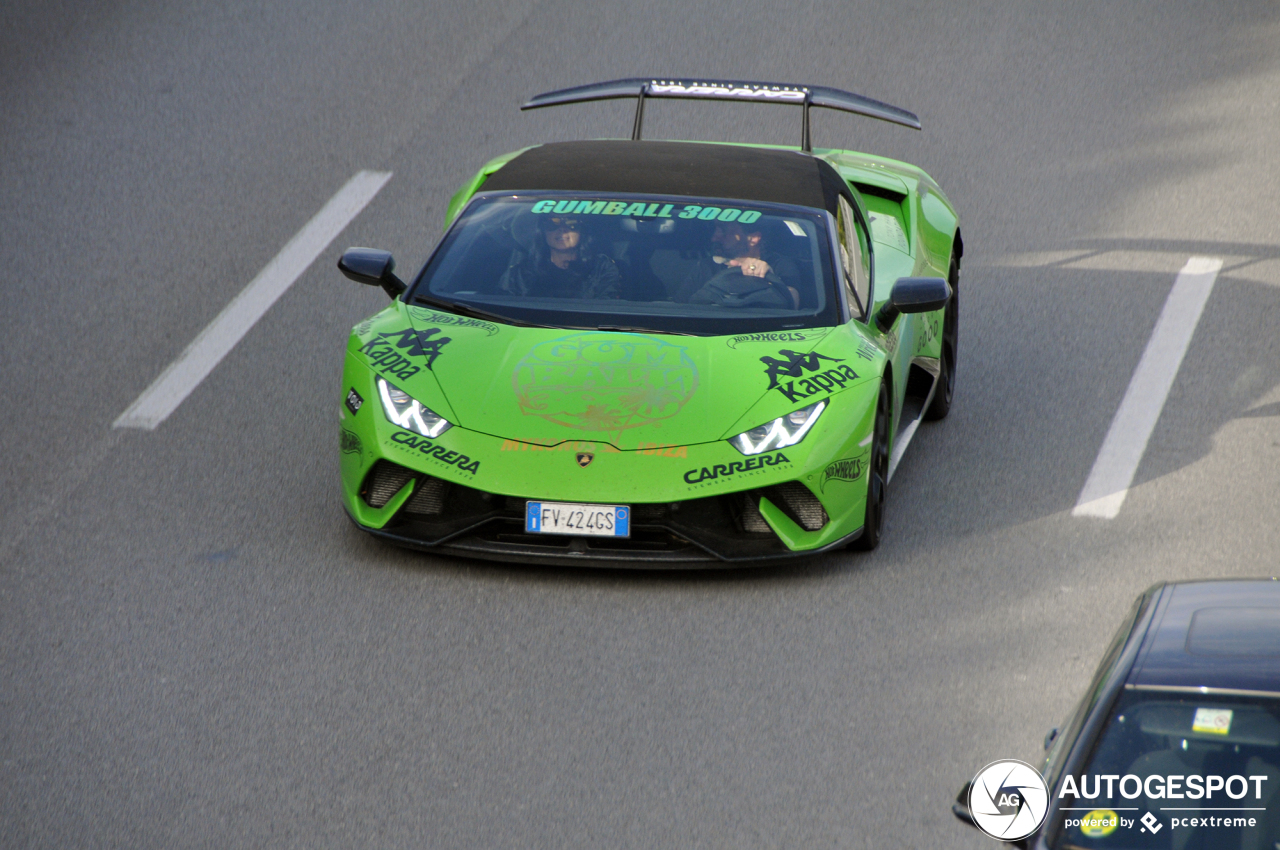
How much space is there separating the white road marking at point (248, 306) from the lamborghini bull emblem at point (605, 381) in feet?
8.43

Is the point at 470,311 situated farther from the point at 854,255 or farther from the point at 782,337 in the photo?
the point at 854,255

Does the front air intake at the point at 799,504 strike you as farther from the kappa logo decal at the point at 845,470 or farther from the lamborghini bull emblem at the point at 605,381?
the lamborghini bull emblem at the point at 605,381

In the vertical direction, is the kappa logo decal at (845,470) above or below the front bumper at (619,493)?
above

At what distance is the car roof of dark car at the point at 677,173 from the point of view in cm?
789

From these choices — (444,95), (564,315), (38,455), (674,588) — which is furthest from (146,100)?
(674,588)

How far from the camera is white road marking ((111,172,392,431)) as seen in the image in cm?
855

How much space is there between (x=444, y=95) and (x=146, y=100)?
2.37 metres

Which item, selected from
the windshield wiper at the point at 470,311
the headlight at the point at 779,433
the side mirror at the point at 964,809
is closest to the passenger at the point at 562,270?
the windshield wiper at the point at 470,311

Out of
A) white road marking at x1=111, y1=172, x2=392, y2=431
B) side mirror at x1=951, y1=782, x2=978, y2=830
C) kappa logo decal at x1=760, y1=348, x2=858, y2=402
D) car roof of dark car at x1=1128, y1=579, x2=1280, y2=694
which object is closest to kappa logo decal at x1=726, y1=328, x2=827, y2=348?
kappa logo decal at x1=760, y1=348, x2=858, y2=402

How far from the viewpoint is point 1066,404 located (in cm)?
888

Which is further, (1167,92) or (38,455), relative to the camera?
(1167,92)

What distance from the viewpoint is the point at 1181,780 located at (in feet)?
11.7

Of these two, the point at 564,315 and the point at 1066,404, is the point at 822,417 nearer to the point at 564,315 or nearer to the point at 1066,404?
the point at 564,315

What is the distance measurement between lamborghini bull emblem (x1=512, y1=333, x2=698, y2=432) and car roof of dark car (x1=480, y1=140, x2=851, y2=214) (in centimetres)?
123
